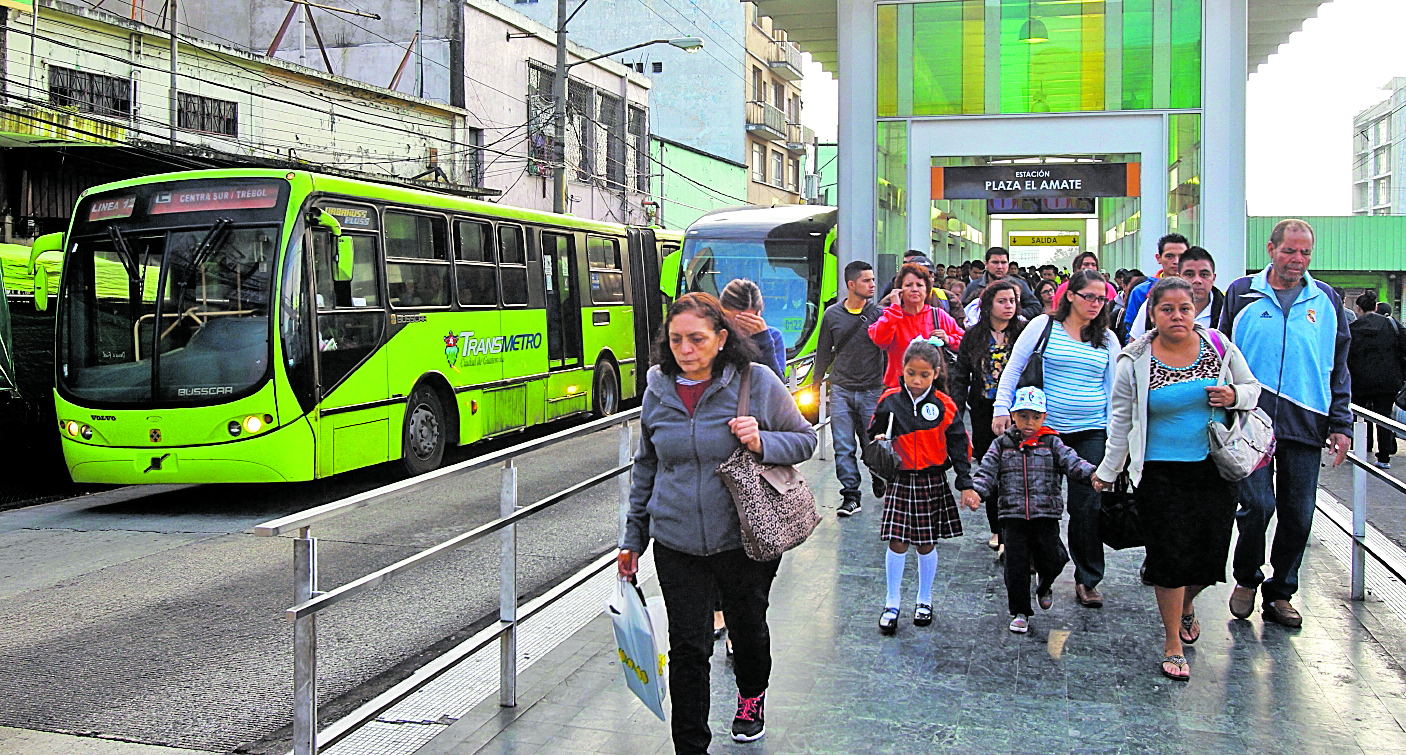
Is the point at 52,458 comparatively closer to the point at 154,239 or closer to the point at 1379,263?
the point at 154,239

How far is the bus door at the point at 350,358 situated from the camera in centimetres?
1045

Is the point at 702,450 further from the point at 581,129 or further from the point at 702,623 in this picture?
the point at 581,129

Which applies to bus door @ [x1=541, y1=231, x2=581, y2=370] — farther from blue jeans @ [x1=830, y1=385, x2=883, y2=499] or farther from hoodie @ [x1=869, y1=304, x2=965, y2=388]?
hoodie @ [x1=869, y1=304, x2=965, y2=388]

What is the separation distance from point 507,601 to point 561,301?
11264mm

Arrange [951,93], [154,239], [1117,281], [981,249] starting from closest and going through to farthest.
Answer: [154,239] < [1117,281] < [951,93] < [981,249]

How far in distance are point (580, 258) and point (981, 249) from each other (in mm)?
10623

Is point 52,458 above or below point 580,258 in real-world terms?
below

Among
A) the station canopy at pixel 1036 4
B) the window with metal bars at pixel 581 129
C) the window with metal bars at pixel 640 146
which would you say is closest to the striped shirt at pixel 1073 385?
the station canopy at pixel 1036 4

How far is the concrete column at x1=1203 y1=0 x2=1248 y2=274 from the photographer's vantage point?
1277cm

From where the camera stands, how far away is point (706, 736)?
13.1ft

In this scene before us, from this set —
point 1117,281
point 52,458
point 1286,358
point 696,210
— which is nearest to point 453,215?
point 52,458

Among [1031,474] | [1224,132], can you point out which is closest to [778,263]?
[1224,132]

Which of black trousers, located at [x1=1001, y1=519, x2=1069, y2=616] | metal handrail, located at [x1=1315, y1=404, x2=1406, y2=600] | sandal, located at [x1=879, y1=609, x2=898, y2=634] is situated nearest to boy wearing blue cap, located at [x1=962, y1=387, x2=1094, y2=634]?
black trousers, located at [x1=1001, y1=519, x2=1069, y2=616]

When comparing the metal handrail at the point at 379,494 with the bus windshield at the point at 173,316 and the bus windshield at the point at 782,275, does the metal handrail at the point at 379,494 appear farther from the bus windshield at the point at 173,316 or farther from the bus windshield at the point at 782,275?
the bus windshield at the point at 782,275
